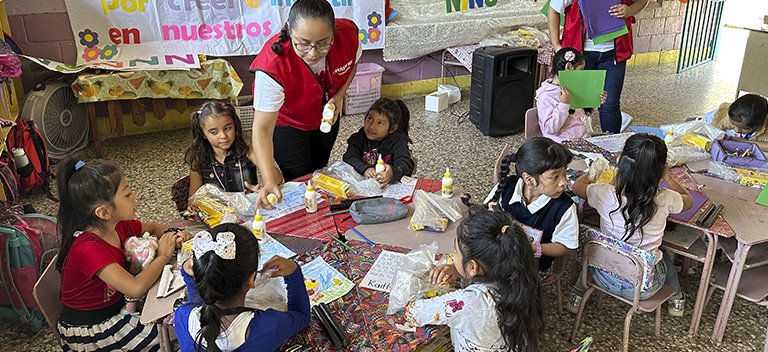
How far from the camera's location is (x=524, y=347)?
1.54 metres

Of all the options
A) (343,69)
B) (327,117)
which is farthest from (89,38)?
(327,117)

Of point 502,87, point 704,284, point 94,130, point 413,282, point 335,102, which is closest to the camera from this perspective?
point 413,282

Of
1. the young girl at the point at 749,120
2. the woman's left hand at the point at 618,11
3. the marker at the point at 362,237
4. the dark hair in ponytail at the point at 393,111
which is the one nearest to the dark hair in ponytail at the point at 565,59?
the woman's left hand at the point at 618,11

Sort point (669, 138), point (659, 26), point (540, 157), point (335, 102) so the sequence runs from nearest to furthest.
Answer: point (540, 157) < point (335, 102) < point (669, 138) < point (659, 26)

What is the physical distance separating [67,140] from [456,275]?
133 inches

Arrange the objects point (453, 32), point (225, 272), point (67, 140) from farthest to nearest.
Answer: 1. point (453, 32)
2. point (67, 140)
3. point (225, 272)

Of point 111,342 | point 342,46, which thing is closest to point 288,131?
point 342,46

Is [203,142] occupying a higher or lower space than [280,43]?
lower

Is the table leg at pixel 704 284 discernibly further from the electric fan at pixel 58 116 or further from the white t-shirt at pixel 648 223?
the electric fan at pixel 58 116

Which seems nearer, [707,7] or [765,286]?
[765,286]

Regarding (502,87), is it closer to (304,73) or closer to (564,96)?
(564,96)

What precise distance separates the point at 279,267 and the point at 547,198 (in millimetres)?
1031

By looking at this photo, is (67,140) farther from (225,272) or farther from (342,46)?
(225,272)

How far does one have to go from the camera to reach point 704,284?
223cm
